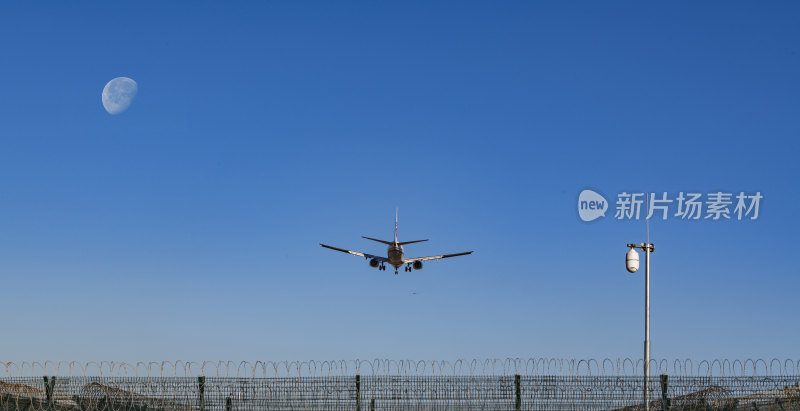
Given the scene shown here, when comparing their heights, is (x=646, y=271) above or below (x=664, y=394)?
above

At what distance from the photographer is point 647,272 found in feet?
76.2

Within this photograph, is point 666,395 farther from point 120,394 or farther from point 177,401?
point 120,394

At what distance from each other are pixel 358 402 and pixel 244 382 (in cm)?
296

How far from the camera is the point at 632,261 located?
902 inches

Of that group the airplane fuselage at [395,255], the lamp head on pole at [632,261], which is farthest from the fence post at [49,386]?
the airplane fuselage at [395,255]

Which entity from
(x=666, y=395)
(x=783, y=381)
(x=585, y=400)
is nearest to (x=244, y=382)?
(x=585, y=400)

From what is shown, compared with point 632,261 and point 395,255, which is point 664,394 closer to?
point 632,261

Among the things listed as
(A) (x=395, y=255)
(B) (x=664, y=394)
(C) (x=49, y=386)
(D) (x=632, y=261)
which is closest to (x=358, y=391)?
(B) (x=664, y=394)

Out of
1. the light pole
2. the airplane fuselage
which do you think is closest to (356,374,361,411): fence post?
the light pole

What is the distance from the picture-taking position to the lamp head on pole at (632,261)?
2289 centimetres

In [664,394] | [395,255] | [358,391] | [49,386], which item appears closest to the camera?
[664,394]

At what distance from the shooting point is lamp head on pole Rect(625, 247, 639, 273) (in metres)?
22.9

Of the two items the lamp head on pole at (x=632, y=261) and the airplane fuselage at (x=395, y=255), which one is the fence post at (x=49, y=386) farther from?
the airplane fuselage at (x=395, y=255)

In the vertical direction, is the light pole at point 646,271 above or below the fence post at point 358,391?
above
